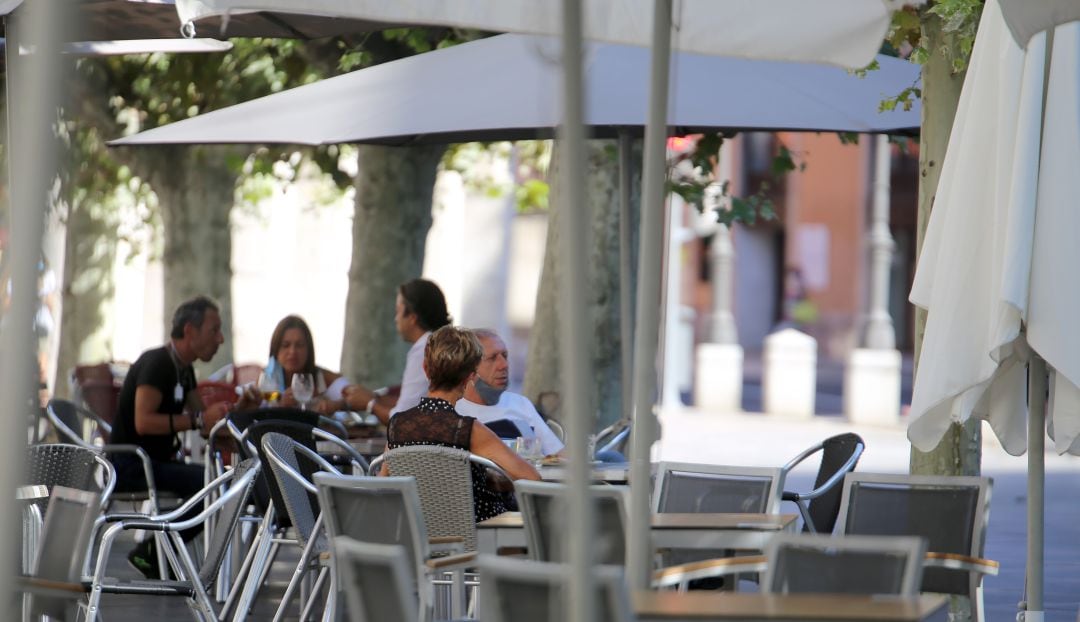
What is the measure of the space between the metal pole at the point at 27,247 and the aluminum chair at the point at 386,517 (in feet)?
8.13

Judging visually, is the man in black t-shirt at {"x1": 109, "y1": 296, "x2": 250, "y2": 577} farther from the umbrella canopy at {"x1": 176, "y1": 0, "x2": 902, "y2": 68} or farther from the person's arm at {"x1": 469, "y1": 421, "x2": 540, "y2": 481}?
the person's arm at {"x1": 469, "y1": 421, "x2": 540, "y2": 481}

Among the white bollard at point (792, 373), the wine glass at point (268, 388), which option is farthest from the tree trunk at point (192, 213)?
the white bollard at point (792, 373)

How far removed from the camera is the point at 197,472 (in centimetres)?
877

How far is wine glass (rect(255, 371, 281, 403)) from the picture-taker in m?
8.93

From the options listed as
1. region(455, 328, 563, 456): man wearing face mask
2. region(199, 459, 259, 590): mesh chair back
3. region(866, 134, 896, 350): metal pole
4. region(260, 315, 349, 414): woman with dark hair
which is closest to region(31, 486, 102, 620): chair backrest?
region(199, 459, 259, 590): mesh chair back

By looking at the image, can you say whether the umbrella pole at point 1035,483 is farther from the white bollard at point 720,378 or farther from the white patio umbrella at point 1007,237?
the white bollard at point 720,378

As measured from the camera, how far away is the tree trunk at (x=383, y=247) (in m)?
13.7

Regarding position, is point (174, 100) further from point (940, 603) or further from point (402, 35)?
point (940, 603)

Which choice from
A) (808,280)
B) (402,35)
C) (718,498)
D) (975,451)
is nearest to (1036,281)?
(718,498)

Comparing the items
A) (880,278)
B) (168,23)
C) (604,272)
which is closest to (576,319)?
(168,23)

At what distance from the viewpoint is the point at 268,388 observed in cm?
914

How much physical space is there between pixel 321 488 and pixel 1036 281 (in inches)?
92.7

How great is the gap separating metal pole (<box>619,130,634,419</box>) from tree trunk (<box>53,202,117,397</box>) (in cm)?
959

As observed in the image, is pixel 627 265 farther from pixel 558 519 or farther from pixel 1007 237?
pixel 558 519
